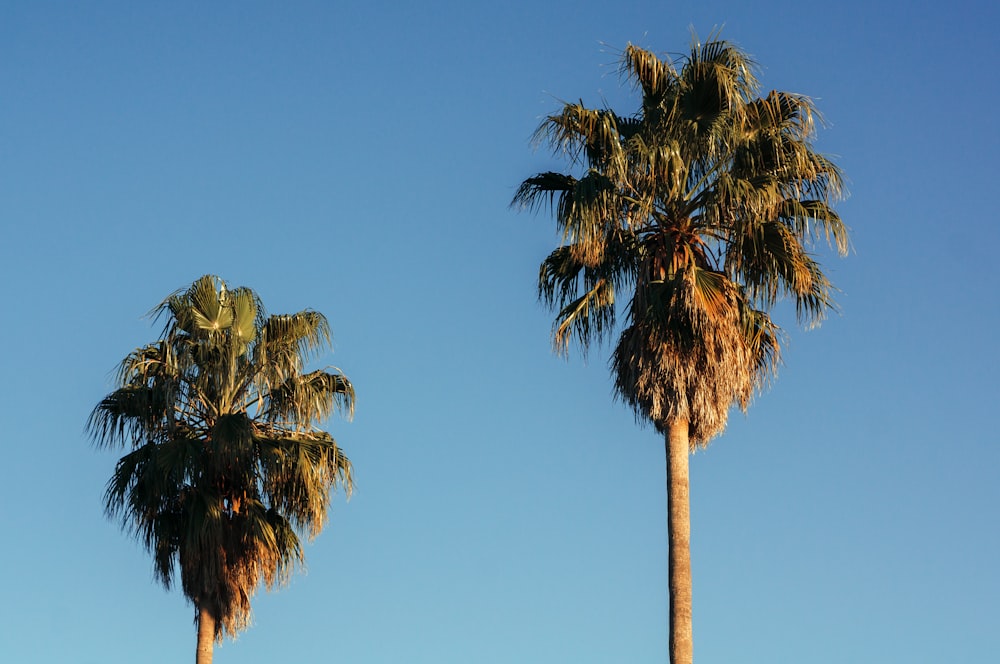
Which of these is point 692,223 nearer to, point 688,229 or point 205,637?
point 688,229

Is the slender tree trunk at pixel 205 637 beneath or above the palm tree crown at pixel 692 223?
beneath

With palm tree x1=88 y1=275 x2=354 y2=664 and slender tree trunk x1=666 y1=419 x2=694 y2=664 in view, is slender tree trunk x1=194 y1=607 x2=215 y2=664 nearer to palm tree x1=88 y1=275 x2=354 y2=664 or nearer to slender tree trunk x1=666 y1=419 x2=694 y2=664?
palm tree x1=88 y1=275 x2=354 y2=664

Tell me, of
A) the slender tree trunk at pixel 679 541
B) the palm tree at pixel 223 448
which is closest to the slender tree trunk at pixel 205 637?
the palm tree at pixel 223 448

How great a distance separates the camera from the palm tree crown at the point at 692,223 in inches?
1047

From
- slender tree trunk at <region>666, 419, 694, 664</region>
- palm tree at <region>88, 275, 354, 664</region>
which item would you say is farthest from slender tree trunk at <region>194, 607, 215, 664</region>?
slender tree trunk at <region>666, 419, 694, 664</region>

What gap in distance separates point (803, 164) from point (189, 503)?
1202 cm

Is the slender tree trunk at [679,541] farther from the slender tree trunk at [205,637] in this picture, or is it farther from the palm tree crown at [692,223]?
the slender tree trunk at [205,637]

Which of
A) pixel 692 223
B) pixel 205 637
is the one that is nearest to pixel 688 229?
pixel 692 223

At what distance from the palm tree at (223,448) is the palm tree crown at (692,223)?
571cm

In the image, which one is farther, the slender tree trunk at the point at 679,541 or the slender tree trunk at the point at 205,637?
the slender tree trunk at the point at 205,637

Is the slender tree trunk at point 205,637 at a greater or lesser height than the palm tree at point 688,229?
lesser

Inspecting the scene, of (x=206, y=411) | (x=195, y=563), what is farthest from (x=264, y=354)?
(x=195, y=563)

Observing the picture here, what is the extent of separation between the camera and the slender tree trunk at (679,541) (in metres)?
25.3

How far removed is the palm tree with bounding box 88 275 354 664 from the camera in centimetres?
2981
